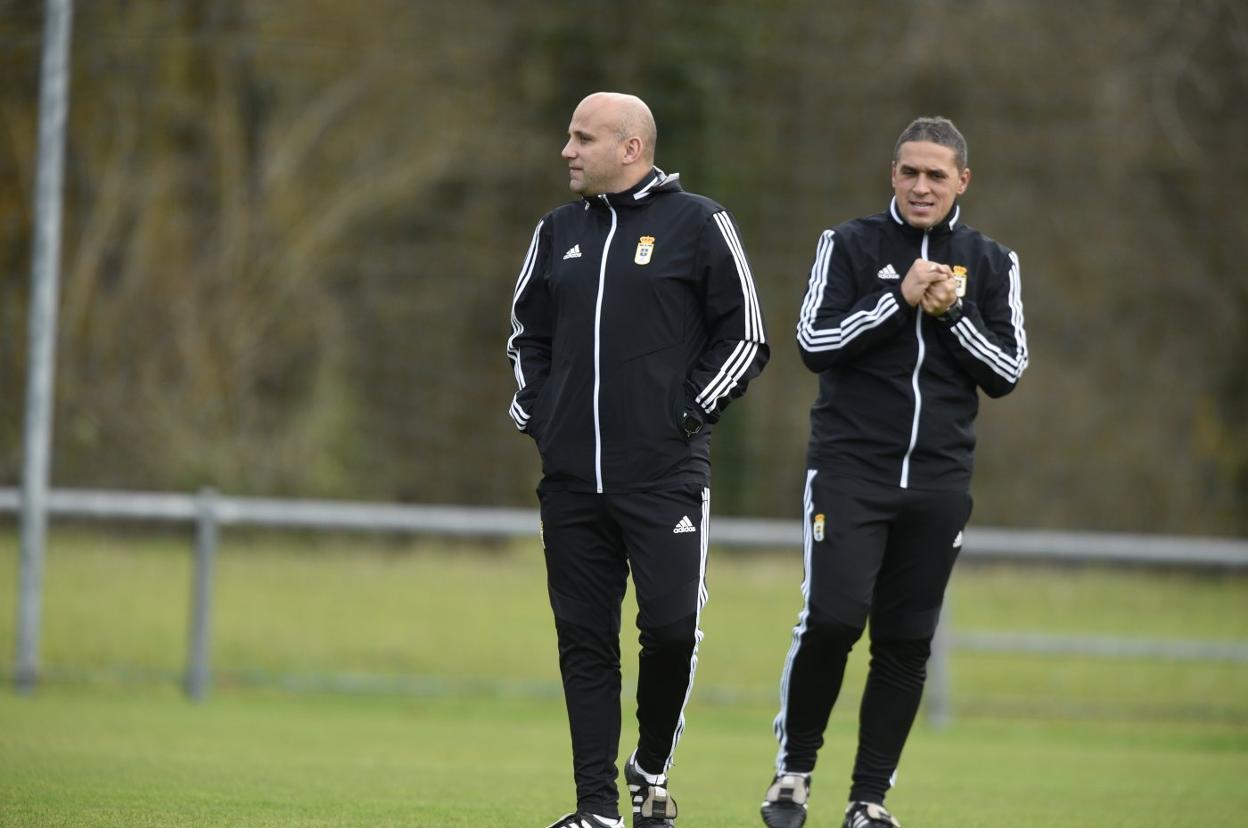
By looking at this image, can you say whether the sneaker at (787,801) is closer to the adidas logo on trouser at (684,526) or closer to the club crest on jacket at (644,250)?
the adidas logo on trouser at (684,526)

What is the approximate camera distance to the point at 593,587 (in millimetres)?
4441

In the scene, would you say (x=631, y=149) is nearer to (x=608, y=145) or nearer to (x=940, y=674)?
(x=608, y=145)

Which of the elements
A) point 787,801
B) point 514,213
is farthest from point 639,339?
point 514,213

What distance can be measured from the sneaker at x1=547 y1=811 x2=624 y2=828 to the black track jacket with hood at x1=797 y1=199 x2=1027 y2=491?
1.15 m

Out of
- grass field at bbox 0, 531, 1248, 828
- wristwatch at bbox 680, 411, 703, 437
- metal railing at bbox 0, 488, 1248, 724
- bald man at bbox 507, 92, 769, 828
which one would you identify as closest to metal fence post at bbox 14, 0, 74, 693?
metal railing at bbox 0, 488, 1248, 724

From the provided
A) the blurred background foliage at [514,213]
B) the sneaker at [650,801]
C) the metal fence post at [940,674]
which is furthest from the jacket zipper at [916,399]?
the blurred background foliage at [514,213]

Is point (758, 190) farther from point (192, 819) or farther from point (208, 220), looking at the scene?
point (192, 819)

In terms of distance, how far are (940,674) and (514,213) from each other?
440 cm

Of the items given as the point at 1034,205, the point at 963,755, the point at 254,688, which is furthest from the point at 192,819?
the point at 1034,205

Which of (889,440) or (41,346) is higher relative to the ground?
(889,440)

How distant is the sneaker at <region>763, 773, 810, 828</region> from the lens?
4.64 metres

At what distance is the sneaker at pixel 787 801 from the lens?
464 cm

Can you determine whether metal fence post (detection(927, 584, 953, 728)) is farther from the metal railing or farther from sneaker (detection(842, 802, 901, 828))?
sneaker (detection(842, 802, 901, 828))

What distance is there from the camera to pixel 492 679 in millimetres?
9422
